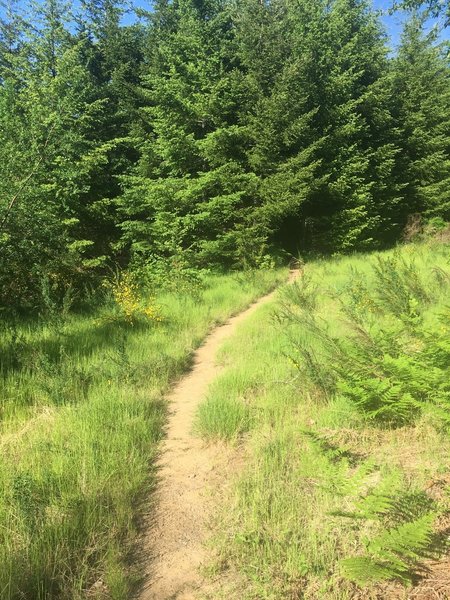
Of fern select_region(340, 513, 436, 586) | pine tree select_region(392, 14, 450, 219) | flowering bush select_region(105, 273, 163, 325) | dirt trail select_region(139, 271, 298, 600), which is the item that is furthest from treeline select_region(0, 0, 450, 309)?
fern select_region(340, 513, 436, 586)

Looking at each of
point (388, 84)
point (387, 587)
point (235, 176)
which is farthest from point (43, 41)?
point (387, 587)

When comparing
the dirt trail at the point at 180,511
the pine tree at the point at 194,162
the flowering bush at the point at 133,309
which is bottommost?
the dirt trail at the point at 180,511

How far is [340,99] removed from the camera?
2120 cm

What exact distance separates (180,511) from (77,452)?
1.11m

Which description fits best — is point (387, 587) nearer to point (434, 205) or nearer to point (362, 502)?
point (362, 502)

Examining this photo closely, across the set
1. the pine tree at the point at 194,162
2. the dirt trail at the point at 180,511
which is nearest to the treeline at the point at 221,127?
the pine tree at the point at 194,162

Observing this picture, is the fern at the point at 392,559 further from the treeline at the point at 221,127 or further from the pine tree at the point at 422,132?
the pine tree at the point at 422,132

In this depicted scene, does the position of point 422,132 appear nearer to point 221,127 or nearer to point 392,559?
point 221,127

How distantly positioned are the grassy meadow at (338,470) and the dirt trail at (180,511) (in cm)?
18

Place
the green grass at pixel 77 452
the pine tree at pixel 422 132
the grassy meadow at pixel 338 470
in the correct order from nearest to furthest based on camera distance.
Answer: the grassy meadow at pixel 338 470 → the green grass at pixel 77 452 → the pine tree at pixel 422 132

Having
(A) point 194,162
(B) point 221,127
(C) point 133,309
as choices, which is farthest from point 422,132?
(C) point 133,309

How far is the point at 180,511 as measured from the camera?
3.59 m

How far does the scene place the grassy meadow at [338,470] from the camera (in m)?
2.59

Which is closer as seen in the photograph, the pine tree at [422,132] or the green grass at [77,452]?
the green grass at [77,452]
